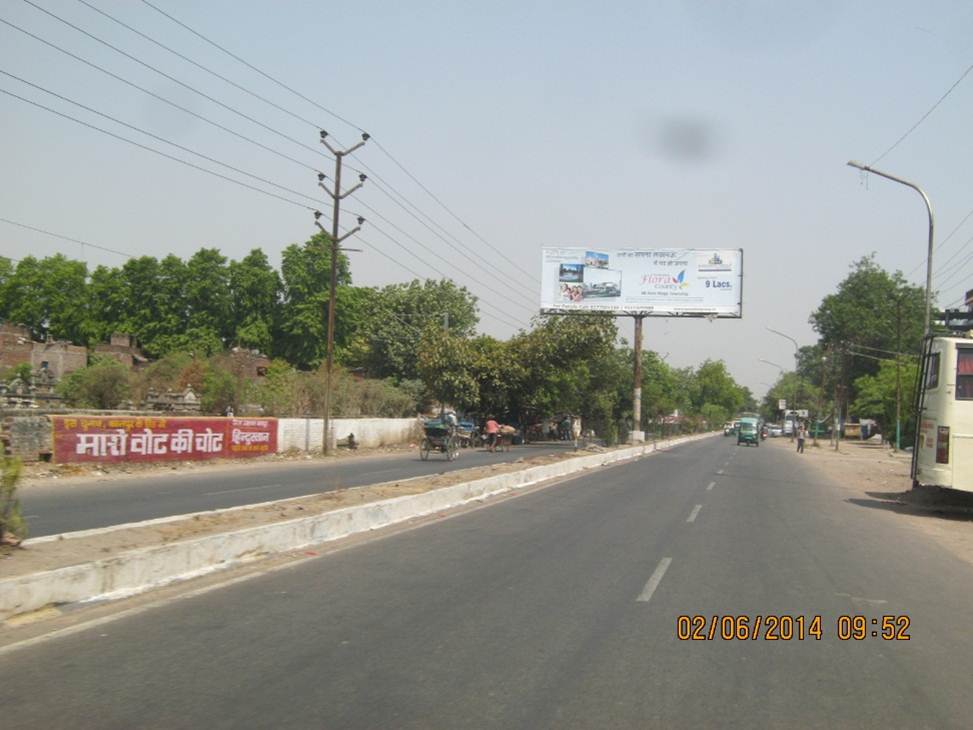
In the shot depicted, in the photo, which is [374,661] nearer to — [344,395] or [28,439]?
[28,439]

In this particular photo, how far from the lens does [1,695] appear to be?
18.0 feet

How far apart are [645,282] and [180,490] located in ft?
126

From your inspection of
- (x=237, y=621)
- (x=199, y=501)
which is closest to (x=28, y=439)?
(x=199, y=501)

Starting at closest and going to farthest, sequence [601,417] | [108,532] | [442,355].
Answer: [108,532], [442,355], [601,417]

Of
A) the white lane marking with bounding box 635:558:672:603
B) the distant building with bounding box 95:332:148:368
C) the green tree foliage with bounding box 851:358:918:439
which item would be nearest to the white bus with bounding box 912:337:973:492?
the white lane marking with bounding box 635:558:672:603

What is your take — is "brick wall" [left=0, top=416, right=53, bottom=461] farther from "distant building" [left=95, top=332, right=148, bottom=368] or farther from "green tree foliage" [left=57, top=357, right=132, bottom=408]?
"distant building" [left=95, top=332, right=148, bottom=368]

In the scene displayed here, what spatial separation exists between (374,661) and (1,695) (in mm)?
2464

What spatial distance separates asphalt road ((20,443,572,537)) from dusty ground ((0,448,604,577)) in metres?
1.69

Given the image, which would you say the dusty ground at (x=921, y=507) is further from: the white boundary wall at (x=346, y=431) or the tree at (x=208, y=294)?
the tree at (x=208, y=294)

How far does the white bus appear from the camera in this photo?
16516 mm
